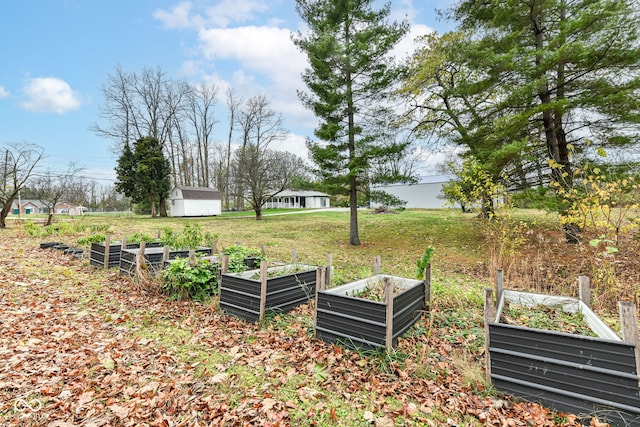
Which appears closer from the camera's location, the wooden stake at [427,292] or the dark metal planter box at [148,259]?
the wooden stake at [427,292]

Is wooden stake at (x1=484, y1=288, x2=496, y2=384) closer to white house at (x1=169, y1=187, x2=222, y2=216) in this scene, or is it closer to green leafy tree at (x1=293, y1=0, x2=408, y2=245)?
green leafy tree at (x1=293, y1=0, x2=408, y2=245)

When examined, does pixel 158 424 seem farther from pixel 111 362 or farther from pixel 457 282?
pixel 457 282

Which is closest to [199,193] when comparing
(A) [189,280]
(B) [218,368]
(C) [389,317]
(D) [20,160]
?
(D) [20,160]

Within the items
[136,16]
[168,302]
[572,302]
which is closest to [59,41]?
[136,16]

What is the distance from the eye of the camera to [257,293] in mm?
3953

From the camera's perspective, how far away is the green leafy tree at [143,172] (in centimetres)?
2512

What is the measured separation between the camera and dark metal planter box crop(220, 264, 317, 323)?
13.1ft

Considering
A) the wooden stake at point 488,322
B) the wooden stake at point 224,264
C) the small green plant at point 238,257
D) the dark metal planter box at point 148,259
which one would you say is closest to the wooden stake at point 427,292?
the wooden stake at point 488,322

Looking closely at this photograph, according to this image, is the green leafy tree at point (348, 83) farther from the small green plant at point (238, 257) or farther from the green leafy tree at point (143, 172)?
the green leafy tree at point (143, 172)

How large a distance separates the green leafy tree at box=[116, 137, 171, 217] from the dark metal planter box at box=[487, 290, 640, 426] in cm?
2815

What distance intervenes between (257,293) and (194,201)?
2647cm

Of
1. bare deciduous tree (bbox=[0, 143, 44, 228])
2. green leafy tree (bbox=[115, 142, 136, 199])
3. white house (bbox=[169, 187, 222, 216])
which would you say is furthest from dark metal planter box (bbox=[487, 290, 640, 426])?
green leafy tree (bbox=[115, 142, 136, 199])

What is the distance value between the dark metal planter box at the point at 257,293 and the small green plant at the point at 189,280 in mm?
602

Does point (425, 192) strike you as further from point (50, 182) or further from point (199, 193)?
point (50, 182)
